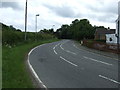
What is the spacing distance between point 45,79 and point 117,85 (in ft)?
11.2

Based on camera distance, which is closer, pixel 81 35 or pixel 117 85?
pixel 117 85

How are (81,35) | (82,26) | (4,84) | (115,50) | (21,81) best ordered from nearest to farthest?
(4,84) → (21,81) → (115,50) → (81,35) → (82,26)

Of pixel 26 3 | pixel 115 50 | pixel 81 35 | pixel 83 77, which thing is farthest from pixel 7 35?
pixel 81 35

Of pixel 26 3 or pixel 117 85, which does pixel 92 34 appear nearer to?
pixel 26 3

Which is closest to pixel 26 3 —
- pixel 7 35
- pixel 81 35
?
pixel 7 35

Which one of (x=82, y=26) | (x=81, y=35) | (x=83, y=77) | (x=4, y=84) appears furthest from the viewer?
(x=82, y=26)

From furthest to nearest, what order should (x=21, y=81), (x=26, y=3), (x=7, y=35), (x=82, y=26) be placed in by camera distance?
(x=82, y=26), (x=26, y=3), (x=7, y=35), (x=21, y=81)

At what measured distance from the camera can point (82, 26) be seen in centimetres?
13388

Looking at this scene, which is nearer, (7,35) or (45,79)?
(45,79)

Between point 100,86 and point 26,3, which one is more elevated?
point 26,3

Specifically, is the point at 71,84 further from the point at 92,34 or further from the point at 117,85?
the point at 92,34

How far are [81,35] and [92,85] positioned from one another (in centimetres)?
11102

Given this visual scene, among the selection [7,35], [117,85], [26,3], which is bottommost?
[117,85]

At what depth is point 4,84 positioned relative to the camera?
10305 millimetres
